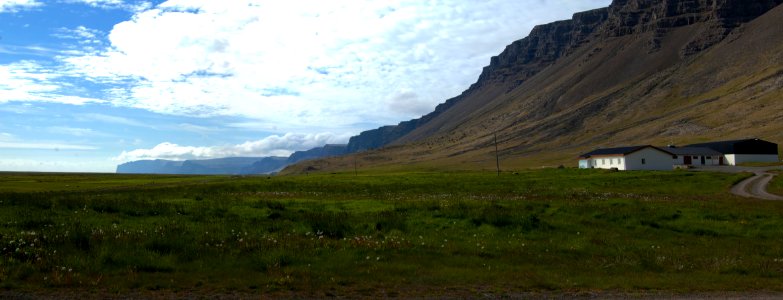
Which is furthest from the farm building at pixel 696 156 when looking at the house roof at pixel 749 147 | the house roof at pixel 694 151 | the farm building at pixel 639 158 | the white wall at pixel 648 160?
the farm building at pixel 639 158

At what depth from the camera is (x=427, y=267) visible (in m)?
15.6

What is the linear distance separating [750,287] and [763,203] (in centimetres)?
3358

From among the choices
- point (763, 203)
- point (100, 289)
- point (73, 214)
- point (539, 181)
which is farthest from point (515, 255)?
point (539, 181)

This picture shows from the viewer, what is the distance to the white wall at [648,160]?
122 metres

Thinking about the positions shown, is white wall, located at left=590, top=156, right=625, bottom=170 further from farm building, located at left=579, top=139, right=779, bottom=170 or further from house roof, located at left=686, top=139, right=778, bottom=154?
house roof, located at left=686, top=139, right=778, bottom=154

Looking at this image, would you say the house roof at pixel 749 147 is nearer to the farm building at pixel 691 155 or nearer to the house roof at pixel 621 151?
the farm building at pixel 691 155

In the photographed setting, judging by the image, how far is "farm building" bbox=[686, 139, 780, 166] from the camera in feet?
446

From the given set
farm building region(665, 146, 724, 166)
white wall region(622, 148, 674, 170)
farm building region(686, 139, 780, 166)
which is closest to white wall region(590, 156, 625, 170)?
white wall region(622, 148, 674, 170)

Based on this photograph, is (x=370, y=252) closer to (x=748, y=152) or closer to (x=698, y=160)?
(x=698, y=160)

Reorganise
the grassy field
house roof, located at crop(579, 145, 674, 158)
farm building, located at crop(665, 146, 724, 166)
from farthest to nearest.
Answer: farm building, located at crop(665, 146, 724, 166) → house roof, located at crop(579, 145, 674, 158) → the grassy field

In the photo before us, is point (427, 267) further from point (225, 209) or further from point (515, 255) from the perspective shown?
point (225, 209)

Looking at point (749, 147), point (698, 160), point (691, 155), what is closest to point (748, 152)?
point (749, 147)

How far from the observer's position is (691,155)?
134 meters

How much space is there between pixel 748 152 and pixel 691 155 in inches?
632
